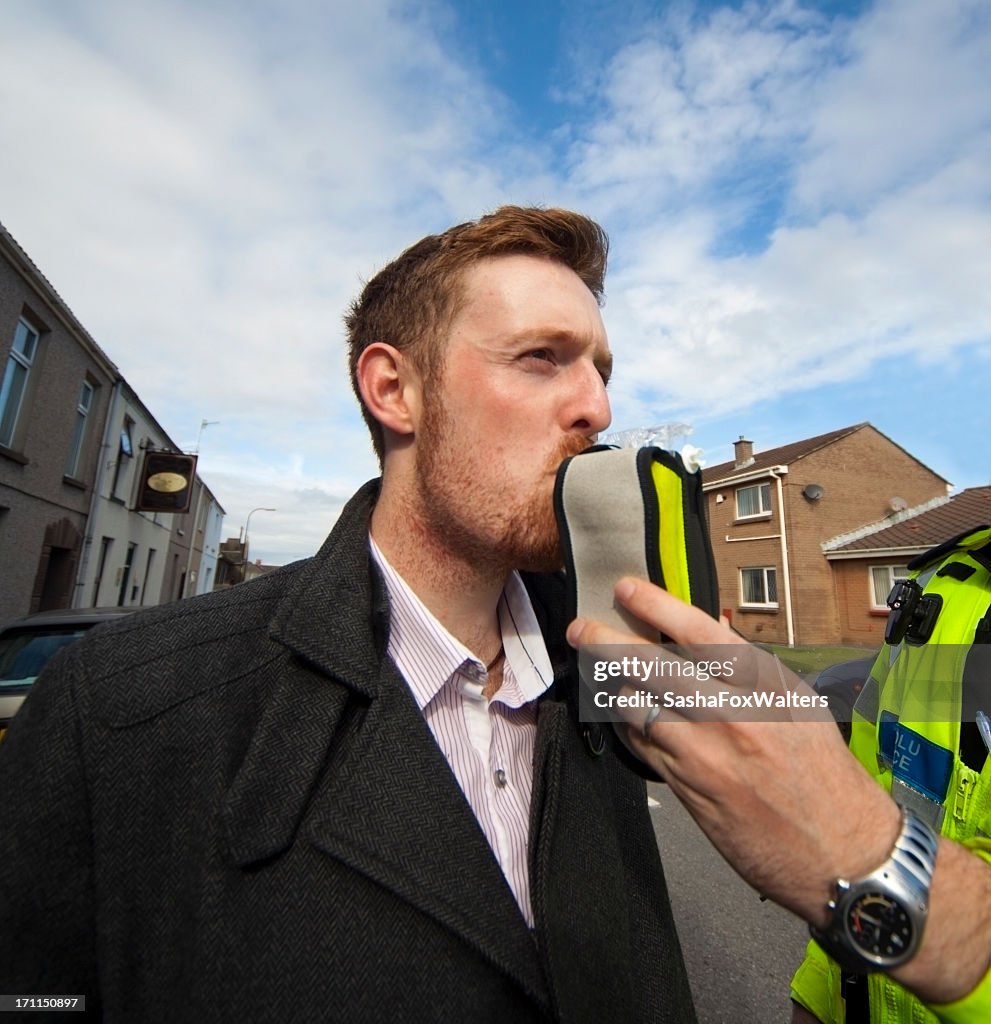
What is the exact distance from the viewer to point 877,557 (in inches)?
746

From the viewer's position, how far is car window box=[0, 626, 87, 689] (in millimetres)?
4027

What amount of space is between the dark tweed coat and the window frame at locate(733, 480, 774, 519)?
76.3ft

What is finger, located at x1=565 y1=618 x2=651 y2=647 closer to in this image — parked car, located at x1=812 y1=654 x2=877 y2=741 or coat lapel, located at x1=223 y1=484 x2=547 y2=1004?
coat lapel, located at x1=223 y1=484 x2=547 y2=1004

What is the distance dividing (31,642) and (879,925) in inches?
218

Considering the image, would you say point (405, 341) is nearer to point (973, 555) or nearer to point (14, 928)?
point (14, 928)

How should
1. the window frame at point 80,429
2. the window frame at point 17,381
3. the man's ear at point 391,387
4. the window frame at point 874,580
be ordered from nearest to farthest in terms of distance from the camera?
the man's ear at point 391,387 < the window frame at point 17,381 < the window frame at point 80,429 < the window frame at point 874,580

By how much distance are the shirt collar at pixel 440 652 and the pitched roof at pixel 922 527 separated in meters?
17.8

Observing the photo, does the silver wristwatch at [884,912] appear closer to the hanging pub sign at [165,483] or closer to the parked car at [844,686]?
the parked car at [844,686]

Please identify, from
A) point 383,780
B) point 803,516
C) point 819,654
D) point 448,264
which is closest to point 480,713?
point 383,780

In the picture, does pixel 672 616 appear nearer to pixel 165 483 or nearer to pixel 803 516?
pixel 165 483

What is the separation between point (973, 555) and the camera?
1.75 meters

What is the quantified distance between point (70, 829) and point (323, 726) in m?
0.48

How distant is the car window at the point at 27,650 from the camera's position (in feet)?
13.2

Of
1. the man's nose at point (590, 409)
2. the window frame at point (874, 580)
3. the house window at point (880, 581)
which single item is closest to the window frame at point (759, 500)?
the window frame at point (874, 580)
